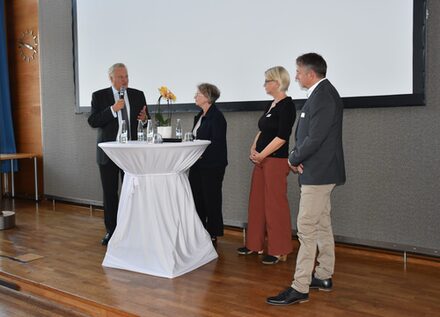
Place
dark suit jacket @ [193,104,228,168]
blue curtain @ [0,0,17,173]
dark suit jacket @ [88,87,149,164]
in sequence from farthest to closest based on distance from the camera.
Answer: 1. blue curtain @ [0,0,17,173]
2. dark suit jacket @ [88,87,149,164]
3. dark suit jacket @ [193,104,228,168]

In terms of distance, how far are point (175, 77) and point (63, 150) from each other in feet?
7.01

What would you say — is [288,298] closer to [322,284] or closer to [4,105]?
[322,284]

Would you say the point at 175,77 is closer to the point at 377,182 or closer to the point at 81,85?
the point at 81,85

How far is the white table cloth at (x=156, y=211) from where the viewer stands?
130 inches

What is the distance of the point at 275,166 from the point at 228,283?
0.92 m

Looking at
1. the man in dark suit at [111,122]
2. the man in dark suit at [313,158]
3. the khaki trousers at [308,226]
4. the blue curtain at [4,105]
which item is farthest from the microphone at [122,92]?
the blue curtain at [4,105]

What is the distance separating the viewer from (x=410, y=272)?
3.44 meters

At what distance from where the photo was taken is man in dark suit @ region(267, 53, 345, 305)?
2705mm

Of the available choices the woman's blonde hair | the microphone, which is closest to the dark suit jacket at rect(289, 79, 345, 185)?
the woman's blonde hair

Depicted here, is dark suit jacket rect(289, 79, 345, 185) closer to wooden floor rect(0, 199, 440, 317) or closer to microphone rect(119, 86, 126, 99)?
wooden floor rect(0, 199, 440, 317)

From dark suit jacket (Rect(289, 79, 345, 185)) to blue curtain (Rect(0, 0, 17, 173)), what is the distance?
5.14m

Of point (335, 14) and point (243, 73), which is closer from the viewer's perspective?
point (335, 14)

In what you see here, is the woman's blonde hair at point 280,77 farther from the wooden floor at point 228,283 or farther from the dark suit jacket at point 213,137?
the wooden floor at point 228,283

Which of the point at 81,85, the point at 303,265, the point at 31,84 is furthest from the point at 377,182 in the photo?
the point at 31,84
